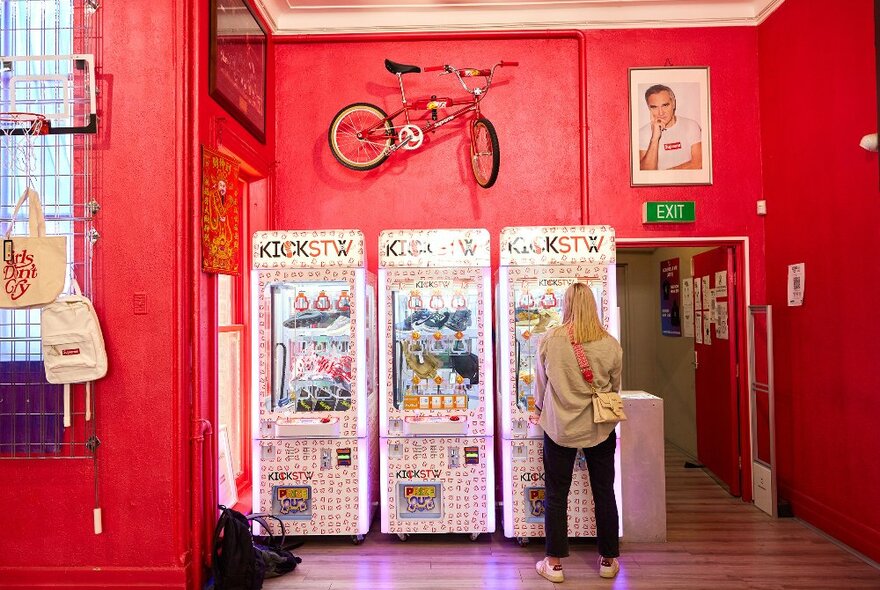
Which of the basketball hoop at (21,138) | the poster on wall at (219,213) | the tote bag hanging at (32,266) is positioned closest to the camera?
the tote bag hanging at (32,266)

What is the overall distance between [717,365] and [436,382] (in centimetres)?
294

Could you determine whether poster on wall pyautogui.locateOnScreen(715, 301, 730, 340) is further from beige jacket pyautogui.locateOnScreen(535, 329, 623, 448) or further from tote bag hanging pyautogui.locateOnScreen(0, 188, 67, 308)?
tote bag hanging pyautogui.locateOnScreen(0, 188, 67, 308)

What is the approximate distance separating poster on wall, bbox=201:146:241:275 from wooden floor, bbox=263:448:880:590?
1.97m

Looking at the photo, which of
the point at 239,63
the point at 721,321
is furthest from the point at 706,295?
the point at 239,63

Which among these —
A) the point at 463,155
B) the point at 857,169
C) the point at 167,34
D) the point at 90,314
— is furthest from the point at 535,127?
the point at 90,314

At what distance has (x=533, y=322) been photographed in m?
3.83

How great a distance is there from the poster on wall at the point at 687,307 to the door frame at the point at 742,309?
111 cm

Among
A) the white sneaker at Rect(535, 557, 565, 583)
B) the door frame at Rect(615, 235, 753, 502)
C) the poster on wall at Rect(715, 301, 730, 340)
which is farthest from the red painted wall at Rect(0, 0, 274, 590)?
the poster on wall at Rect(715, 301, 730, 340)

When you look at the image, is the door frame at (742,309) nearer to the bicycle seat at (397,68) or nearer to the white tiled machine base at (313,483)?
the bicycle seat at (397,68)

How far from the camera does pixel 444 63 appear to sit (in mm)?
4930

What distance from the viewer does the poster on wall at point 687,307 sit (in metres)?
5.98

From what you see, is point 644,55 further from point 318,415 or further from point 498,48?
point 318,415

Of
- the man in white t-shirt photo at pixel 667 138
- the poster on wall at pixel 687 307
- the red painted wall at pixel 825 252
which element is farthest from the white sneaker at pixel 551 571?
the poster on wall at pixel 687 307

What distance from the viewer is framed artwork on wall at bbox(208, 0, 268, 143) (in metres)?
3.67
